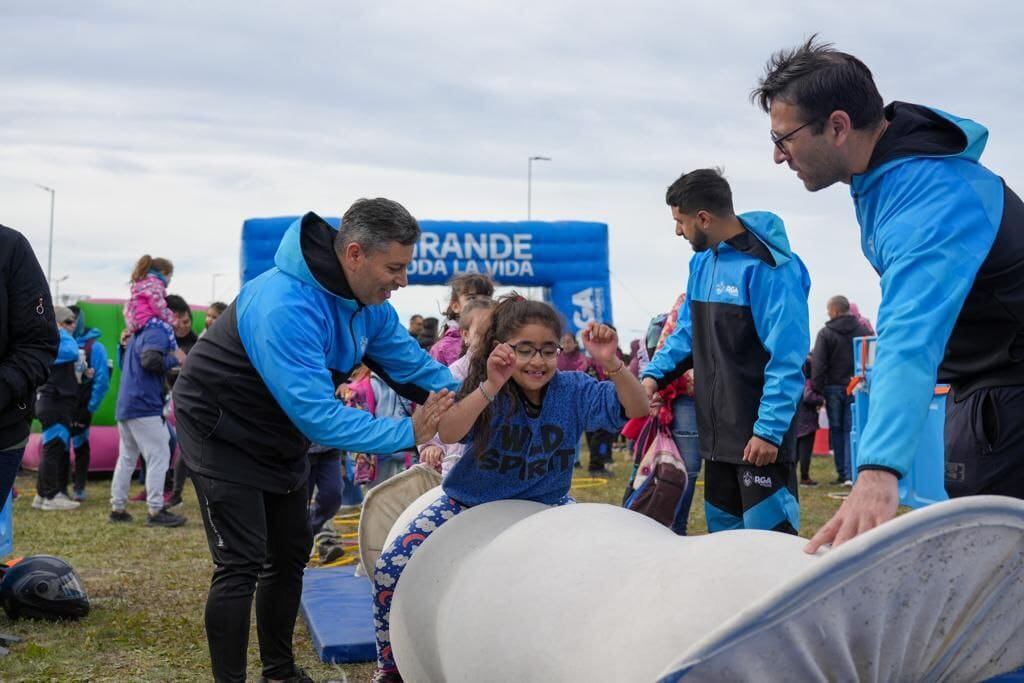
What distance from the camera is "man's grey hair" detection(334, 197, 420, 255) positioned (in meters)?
3.72

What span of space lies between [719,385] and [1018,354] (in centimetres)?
201

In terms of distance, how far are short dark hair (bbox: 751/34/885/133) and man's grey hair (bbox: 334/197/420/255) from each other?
4.90 feet

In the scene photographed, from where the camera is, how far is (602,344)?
3713 millimetres

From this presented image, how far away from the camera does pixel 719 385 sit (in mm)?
4641

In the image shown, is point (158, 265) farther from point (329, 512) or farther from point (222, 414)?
point (222, 414)

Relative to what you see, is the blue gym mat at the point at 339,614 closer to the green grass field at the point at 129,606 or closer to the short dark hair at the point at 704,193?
the green grass field at the point at 129,606

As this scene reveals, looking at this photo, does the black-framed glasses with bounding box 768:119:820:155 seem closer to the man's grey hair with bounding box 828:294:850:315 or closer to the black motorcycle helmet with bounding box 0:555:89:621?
the black motorcycle helmet with bounding box 0:555:89:621

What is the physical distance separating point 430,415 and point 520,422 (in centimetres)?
36

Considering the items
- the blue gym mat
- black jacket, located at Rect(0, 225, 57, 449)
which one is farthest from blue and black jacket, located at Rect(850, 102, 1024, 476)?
black jacket, located at Rect(0, 225, 57, 449)

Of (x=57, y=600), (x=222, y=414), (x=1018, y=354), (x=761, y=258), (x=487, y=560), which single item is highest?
(x=761, y=258)

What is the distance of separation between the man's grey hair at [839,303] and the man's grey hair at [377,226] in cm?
976

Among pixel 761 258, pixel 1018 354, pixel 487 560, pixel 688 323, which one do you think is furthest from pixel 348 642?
pixel 1018 354

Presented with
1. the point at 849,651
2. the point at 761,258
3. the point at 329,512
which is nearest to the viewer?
the point at 849,651

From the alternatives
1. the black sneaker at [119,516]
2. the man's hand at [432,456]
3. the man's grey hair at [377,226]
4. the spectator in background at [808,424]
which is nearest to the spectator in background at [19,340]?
the man's grey hair at [377,226]
